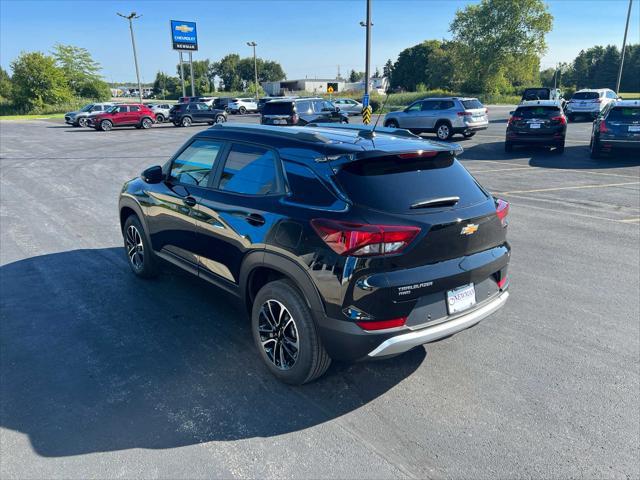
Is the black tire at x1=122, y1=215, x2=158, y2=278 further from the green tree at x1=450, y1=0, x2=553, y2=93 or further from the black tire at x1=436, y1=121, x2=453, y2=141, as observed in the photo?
the green tree at x1=450, y1=0, x2=553, y2=93

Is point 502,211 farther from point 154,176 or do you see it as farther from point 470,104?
point 470,104

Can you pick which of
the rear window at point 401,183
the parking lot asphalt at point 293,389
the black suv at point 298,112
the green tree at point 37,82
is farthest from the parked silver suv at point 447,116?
the green tree at point 37,82

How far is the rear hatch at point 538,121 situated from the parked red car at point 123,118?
26.1 m

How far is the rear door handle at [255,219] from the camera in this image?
11.2 ft

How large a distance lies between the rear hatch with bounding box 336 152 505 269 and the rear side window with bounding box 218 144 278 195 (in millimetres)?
637

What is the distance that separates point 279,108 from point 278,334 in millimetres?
20092

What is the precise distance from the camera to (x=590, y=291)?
510 centimetres

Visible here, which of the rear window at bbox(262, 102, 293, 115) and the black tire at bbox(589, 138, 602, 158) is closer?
the black tire at bbox(589, 138, 602, 158)

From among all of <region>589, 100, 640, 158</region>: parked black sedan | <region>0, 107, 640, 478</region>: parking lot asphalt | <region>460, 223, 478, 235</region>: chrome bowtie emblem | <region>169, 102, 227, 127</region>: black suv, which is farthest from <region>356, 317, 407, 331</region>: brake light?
<region>169, 102, 227, 127</region>: black suv

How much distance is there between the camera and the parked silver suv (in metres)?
19.9

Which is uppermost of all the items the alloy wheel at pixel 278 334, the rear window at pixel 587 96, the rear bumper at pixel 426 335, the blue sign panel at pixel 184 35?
the blue sign panel at pixel 184 35

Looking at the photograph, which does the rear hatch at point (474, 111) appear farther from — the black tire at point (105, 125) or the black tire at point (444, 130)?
the black tire at point (105, 125)

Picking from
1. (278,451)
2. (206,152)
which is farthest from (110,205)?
(278,451)

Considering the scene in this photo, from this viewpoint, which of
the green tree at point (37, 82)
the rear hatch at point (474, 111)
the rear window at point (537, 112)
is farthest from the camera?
the green tree at point (37, 82)
